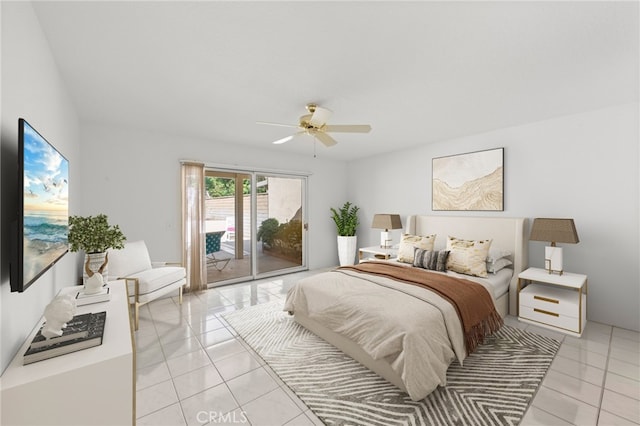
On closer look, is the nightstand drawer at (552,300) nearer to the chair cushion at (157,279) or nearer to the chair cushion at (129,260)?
the chair cushion at (157,279)

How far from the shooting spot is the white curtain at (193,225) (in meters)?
4.29

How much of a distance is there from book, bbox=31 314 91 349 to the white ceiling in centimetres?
187

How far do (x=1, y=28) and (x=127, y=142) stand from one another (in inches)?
120

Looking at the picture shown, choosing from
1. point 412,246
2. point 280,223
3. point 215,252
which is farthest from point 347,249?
point 215,252

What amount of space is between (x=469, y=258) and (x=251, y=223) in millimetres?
3652

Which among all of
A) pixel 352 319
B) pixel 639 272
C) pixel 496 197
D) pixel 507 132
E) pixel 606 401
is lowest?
pixel 606 401

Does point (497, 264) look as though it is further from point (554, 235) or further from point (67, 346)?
point (67, 346)

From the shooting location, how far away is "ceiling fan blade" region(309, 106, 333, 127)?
275 cm

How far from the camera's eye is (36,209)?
1.38 meters

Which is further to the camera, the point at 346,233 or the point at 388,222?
the point at 346,233

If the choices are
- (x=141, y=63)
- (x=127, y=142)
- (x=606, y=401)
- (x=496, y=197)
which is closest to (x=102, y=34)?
(x=141, y=63)

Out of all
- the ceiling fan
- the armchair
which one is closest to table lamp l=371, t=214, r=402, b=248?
the ceiling fan

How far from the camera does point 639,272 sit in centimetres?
296

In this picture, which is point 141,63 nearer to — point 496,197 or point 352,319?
point 352,319
